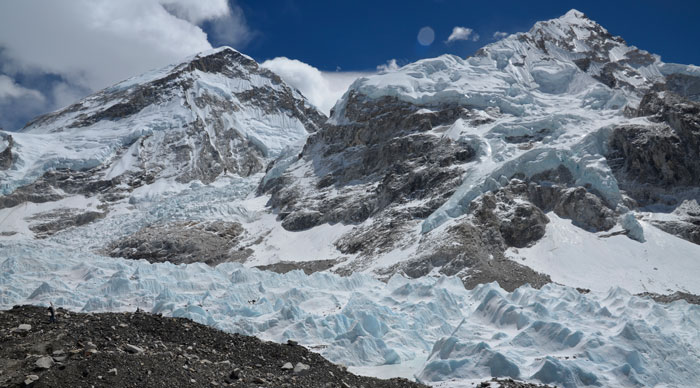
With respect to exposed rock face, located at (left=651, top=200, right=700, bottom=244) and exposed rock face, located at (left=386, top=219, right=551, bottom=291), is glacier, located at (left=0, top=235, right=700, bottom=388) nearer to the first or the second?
exposed rock face, located at (left=386, top=219, right=551, bottom=291)

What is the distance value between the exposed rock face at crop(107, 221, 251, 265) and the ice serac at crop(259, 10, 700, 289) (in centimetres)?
1115

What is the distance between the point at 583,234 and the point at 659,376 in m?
51.8

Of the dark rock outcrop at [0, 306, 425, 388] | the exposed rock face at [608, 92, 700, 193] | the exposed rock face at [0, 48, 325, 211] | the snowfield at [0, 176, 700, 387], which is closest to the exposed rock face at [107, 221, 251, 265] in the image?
the snowfield at [0, 176, 700, 387]

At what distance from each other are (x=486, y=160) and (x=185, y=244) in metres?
47.7

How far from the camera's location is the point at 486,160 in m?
84.8

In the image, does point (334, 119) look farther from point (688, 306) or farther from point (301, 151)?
point (688, 306)

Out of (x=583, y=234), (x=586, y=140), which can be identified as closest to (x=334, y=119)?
(x=586, y=140)

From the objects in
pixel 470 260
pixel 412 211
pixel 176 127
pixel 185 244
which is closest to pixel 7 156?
pixel 176 127

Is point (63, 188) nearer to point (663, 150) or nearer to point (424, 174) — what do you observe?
point (424, 174)

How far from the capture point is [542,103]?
108m

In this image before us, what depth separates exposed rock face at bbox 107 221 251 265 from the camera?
8438cm

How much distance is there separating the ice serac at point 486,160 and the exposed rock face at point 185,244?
11148 millimetres

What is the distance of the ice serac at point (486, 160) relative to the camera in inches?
2729

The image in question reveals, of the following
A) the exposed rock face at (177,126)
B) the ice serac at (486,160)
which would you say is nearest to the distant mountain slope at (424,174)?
the ice serac at (486,160)
